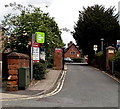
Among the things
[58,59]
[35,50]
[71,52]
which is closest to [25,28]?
[35,50]

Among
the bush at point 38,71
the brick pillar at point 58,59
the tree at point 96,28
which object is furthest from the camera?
the tree at point 96,28

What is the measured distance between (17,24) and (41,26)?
86.6 inches

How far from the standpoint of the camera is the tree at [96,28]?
44.5m

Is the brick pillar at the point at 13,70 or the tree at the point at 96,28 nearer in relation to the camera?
the brick pillar at the point at 13,70

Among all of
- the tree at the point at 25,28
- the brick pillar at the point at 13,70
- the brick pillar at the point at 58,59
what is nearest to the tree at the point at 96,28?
the brick pillar at the point at 58,59

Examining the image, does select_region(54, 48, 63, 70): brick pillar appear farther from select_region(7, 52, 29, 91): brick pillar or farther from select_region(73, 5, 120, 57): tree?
select_region(7, 52, 29, 91): brick pillar

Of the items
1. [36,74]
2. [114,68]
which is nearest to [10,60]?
[36,74]

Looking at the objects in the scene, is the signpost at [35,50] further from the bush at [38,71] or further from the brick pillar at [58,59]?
the brick pillar at [58,59]

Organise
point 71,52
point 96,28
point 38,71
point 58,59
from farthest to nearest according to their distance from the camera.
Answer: point 71,52
point 96,28
point 58,59
point 38,71

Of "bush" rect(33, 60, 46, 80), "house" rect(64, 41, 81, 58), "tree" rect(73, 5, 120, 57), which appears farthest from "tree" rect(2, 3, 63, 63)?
"house" rect(64, 41, 81, 58)

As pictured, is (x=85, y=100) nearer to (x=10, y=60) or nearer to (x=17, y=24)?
(x=10, y=60)

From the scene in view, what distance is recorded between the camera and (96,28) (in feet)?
146

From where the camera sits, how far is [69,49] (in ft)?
342

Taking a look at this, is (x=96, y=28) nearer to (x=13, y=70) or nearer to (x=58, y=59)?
(x=58, y=59)
